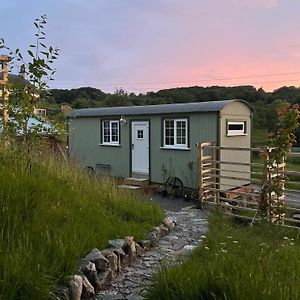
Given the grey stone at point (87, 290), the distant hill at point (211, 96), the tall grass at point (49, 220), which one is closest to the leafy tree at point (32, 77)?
the tall grass at point (49, 220)

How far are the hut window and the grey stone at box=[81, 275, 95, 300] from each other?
8676 millimetres

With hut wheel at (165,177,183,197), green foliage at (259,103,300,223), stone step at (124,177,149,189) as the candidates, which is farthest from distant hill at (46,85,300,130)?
green foliage at (259,103,300,223)

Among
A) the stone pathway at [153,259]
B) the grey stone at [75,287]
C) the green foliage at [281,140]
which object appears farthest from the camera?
the green foliage at [281,140]

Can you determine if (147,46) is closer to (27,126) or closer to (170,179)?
(170,179)

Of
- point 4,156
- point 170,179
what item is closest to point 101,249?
point 4,156

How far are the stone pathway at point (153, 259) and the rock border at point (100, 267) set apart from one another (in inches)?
2.5

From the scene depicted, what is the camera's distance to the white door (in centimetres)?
1270

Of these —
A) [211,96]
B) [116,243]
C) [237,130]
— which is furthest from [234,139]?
[211,96]

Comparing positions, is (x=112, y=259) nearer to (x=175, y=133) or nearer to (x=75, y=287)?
(x=75, y=287)

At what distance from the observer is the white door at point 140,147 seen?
1270 cm

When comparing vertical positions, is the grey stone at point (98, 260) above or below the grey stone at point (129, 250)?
above

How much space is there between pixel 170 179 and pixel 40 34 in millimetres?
7238

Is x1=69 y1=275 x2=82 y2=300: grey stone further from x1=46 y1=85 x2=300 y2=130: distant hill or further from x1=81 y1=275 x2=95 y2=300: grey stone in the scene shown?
x1=46 y1=85 x2=300 y2=130: distant hill

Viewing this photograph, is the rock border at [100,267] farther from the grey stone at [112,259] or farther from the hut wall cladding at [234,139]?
the hut wall cladding at [234,139]
